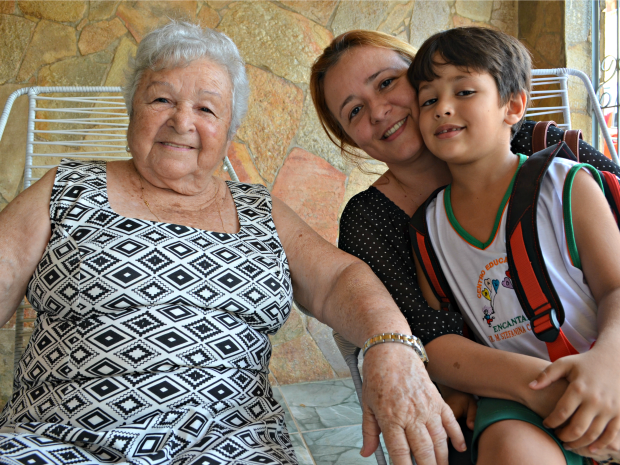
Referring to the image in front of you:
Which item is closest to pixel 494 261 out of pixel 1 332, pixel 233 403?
pixel 233 403

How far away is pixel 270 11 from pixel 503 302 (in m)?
2.35

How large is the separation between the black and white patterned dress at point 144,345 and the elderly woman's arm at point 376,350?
0.29ft

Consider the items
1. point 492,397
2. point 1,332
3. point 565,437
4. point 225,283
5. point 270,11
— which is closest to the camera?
point 565,437

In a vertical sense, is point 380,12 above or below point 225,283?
above

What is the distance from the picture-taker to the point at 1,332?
2582 mm

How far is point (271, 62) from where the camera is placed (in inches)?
113

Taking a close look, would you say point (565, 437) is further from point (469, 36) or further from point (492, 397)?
point (469, 36)

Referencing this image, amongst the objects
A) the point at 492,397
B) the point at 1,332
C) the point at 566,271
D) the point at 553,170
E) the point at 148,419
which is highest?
the point at 553,170

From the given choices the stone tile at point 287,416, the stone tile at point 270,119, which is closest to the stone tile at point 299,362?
the stone tile at point 287,416

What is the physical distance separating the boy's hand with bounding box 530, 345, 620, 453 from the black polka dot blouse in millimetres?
302

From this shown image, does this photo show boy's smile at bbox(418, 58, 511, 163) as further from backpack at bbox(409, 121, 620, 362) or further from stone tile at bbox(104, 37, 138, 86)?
stone tile at bbox(104, 37, 138, 86)

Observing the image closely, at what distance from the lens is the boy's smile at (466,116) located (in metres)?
1.13

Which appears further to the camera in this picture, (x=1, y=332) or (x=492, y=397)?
(x=1, y=332)

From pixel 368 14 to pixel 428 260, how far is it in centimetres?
229
